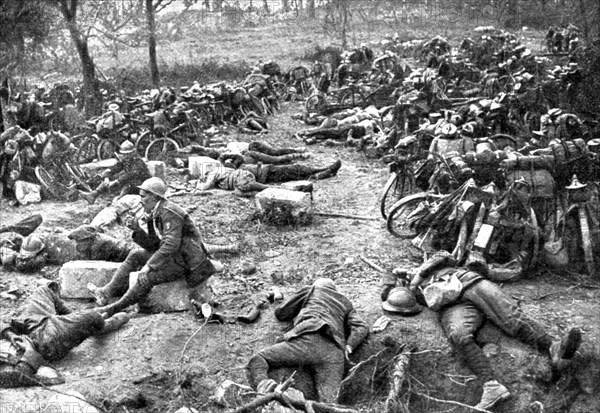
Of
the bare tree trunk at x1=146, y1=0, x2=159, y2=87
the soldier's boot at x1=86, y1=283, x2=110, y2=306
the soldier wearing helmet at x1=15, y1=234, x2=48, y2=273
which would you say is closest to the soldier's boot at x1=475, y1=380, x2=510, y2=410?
the soldier's boot at x1=86, y1=283, x2=110, y2=306

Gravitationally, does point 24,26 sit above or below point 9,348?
above

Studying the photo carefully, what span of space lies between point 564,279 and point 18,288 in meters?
6.24

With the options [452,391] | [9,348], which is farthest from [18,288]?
[452,391]

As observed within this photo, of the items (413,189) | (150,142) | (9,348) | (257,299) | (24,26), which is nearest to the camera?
(9,348)

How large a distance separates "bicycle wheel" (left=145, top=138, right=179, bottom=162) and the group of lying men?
20.1 feet

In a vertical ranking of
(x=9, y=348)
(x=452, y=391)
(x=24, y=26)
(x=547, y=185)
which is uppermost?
(x=24, y=26)

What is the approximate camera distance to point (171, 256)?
24.4ft

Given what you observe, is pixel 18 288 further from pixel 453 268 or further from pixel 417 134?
pixel 417 134

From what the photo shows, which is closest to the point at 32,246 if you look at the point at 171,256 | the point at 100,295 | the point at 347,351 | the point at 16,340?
the point at 100,295

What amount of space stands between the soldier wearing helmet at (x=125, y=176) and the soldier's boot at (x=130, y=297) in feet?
14.0

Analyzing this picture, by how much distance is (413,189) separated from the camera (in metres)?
10.4

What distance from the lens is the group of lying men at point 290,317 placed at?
20.0 feet

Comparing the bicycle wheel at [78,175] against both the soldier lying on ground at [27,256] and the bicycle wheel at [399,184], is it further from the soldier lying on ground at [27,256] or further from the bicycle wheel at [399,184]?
the bicycle wheel at [399,184]

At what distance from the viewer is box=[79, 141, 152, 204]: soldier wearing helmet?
11680 millimetres
